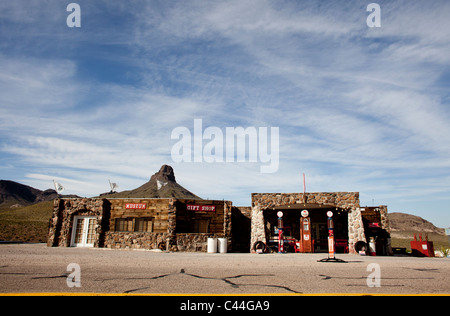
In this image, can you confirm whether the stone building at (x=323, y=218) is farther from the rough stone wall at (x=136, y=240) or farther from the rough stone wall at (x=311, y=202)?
the rough stone wall at (x=136, y=240)

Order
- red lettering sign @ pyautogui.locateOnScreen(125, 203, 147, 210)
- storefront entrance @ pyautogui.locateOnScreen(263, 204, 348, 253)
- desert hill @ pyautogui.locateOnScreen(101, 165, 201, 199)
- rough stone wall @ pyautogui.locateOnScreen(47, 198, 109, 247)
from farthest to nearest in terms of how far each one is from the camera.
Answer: desert hill @ pyautogui.locateOnScreen(101, 165, 201, 199) → rough stone wall @ pyautogui.locateOnScreen(47, 198, 109, 247) → red lettering sign @ pyautogui.locateOnScreen(125, 203, 147, 210) → storefront entrance @ pyautogui.locateOnScreen(263, 204, 348, 253)

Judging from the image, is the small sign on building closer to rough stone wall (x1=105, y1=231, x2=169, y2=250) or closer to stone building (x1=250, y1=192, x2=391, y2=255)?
rough stone wall (x1=105, y1=231, x2=169, y2=250)

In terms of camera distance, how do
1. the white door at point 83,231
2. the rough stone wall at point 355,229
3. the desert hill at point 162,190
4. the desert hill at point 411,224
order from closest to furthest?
the rough stone wall at point 355,229, the white door at point 83,231, the desert hill at point 411,224, the desert hill at point 162,190

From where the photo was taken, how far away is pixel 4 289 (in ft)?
18.2

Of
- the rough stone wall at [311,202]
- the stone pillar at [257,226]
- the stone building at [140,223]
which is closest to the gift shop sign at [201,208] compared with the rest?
the stone building at [140,223]

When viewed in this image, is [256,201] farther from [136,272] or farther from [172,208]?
[136,272]

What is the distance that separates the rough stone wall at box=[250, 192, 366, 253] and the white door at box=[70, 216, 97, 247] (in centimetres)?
1394

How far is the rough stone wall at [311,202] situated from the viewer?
2234cm

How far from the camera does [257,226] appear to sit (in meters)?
23.9

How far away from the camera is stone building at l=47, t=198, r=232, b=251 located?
23.5 m

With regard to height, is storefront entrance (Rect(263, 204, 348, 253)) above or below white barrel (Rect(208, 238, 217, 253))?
above

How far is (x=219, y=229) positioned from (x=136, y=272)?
16.5 metres

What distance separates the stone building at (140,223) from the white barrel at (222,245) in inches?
37.1

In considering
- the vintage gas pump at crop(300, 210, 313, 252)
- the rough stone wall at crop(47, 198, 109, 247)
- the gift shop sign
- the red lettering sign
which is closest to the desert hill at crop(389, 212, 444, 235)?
the vintage gas pump at crop(300, 210, 313, 252)
